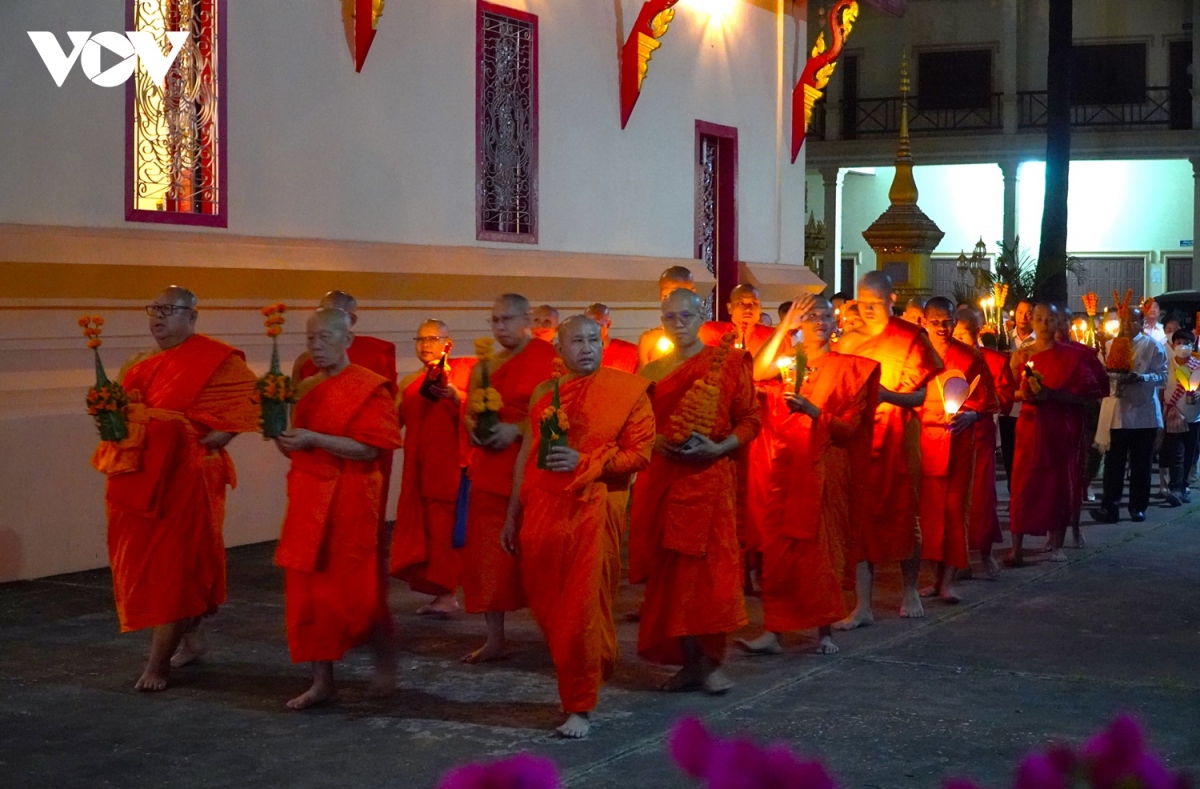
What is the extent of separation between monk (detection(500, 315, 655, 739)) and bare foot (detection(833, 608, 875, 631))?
2.28m

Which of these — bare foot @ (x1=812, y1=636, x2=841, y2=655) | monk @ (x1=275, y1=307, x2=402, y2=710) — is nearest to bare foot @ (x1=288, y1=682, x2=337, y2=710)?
monk @ (x1=275, y1=307, x2=402, y2=710)

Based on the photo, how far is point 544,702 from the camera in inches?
250

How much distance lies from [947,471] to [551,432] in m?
3.90

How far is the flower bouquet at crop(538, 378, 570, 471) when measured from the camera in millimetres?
5801

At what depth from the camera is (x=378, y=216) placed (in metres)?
11.5

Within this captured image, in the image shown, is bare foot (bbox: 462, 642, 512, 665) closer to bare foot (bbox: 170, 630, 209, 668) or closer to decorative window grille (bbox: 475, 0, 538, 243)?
bare foot (bbox: 170, 630, 209, 668)

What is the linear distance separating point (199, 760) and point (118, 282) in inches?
184

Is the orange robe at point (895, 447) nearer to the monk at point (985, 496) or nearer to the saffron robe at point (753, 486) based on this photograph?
the saffron robe at point (753, 486)

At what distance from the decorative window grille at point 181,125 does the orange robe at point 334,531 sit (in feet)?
13.6

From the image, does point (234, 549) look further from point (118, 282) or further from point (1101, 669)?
point (1101, 669)

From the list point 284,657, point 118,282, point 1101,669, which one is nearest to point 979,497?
point 1101,669

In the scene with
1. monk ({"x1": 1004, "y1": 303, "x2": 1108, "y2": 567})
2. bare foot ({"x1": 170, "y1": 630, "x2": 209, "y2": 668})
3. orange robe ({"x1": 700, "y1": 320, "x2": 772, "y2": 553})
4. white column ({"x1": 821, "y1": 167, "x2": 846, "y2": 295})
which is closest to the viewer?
bare foot ({"x1": 170, "y1": 630, "x2": 209, "y2": 668})

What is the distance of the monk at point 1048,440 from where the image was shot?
406 inches

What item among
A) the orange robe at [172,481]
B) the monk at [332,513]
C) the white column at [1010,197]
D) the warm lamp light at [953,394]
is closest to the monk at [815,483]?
the warm lamp light at [953,394]
